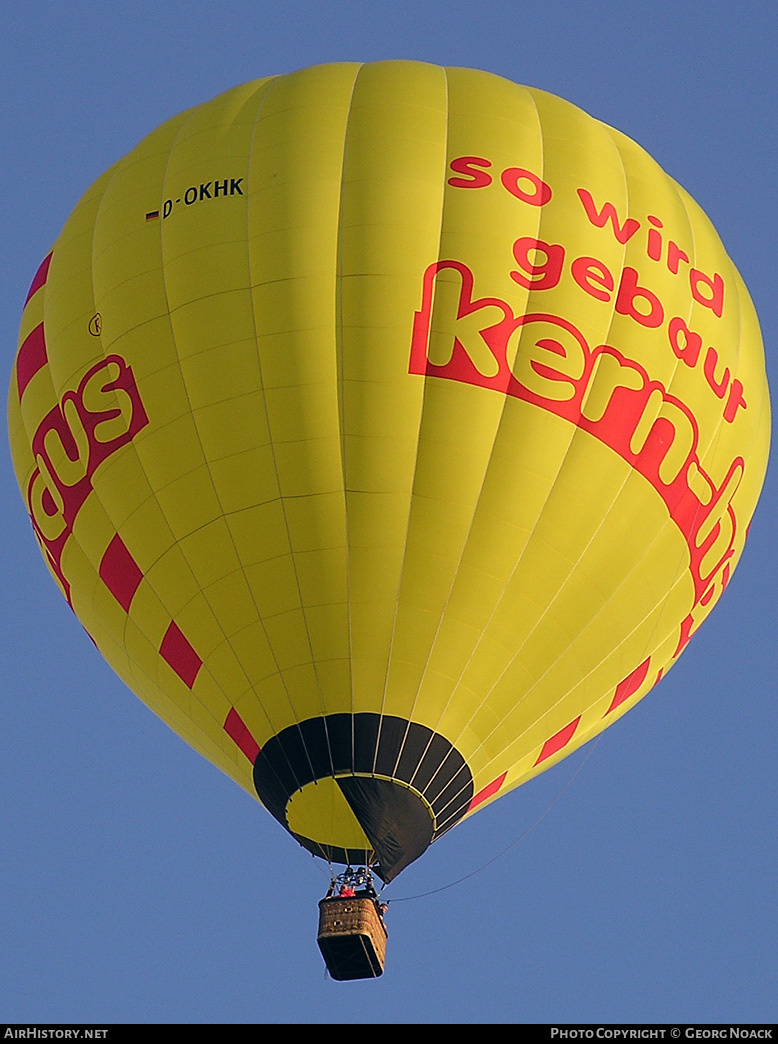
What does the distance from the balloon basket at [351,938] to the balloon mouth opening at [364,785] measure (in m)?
0.46

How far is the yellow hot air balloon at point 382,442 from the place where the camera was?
53.8ft

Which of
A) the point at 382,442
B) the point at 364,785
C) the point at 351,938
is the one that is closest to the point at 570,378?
the point at 382,442

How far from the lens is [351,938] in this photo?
16.1m

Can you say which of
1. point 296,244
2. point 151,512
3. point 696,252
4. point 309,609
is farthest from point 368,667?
point 696,252

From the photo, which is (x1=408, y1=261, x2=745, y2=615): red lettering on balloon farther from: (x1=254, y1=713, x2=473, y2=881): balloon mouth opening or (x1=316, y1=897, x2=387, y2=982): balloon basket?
(x1=316, y1=897, x2=387, y2=982): balloon basket

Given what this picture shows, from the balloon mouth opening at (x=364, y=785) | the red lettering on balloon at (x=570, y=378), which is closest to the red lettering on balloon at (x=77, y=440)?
the red lettering on balloon at (x=570, y=378)

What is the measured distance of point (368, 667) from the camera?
16.3m

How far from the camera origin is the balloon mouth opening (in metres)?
16.3

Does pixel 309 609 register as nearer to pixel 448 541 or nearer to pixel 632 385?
pixel 448 541

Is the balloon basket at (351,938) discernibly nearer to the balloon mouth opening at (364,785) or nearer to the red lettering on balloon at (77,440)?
the balloon mouth opening at (364,785)

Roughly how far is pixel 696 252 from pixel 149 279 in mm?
4009

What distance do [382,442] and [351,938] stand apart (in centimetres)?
327

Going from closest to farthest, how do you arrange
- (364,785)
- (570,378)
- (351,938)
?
(351,938), (364,785), (570,378)

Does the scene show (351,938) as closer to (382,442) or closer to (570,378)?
(382,442)
